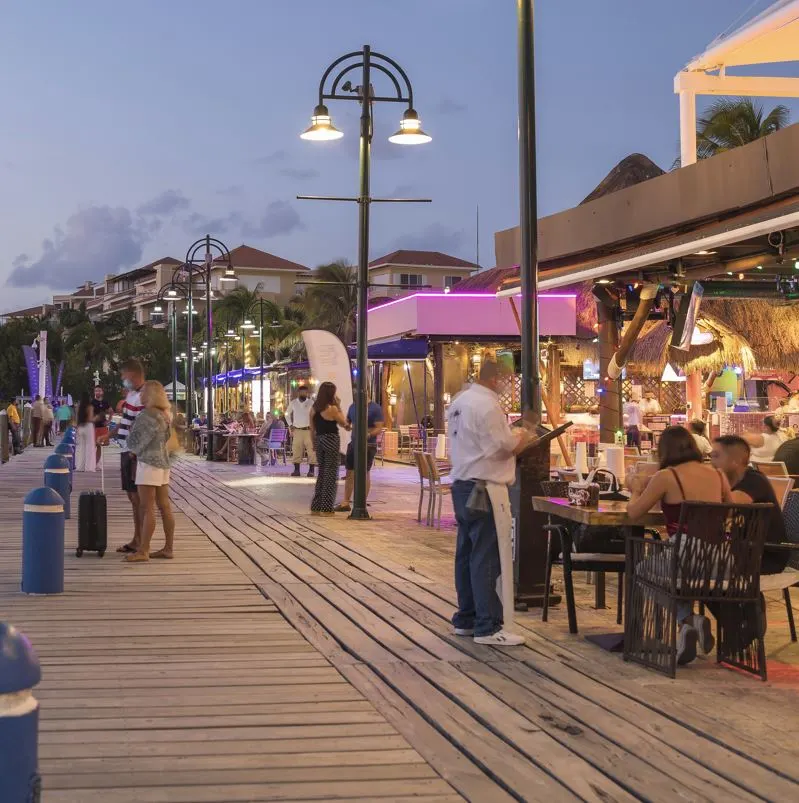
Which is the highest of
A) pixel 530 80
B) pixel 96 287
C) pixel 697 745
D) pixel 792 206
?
pixel 96 287

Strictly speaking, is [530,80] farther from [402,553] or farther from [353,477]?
[353,477]

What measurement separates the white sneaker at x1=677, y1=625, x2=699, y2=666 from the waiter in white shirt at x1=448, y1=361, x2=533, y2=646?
1.05 m

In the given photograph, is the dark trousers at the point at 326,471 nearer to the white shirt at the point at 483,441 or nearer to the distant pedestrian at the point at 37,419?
the white shirt at the point at 483,441

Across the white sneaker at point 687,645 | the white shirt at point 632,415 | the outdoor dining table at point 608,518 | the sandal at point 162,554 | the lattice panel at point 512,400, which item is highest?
the lattice panel at point 512,400

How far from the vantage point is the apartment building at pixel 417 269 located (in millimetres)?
107562

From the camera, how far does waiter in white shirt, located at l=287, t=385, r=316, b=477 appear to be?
25.9 m

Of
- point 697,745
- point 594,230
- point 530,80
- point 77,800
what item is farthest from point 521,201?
point 77,800

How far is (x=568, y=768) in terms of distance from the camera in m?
5.24

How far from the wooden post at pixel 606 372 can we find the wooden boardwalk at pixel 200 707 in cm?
898

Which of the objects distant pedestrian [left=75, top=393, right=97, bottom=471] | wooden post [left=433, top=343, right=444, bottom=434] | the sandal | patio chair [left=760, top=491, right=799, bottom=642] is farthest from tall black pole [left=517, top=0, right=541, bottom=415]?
wooden post [left=433, top=343, right=444, bottom=434]

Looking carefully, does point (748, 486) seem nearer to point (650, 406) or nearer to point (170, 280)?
point (650, 406)

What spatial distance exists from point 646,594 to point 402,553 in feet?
19.8

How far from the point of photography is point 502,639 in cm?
794

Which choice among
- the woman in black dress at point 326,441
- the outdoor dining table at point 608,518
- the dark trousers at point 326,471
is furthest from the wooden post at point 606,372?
the outdoor dining table at point 608,518
